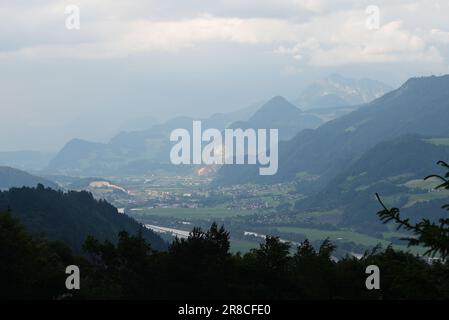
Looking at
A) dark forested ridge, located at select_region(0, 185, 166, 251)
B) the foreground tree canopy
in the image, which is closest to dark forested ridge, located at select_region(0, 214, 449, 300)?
the foreground tree canopy

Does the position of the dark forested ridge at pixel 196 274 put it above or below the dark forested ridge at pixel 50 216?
below

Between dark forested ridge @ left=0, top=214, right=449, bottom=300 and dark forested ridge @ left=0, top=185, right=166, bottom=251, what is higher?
dark forested ridge @ left=0, top=185, right=166, bottom=251

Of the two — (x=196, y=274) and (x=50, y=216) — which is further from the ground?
(x=50, y=216)

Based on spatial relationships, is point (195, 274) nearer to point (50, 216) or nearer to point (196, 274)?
point (196, 274)

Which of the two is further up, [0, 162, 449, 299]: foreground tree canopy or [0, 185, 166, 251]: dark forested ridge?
[0, 185, 166, 251]: dark forested ridge

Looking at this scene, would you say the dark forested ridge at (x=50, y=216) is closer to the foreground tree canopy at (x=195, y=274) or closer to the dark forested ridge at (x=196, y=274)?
the foreground tree canopy at (x=195, y=274)

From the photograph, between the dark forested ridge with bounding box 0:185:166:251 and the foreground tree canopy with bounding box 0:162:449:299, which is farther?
the dark forested ridge with bounding box 0:185:166:251

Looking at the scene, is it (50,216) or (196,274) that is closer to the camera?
(196,274)

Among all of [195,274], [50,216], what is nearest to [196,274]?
[195,274]

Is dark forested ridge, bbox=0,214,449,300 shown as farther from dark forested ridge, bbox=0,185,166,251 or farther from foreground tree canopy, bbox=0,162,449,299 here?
dark forested ridge, bbox=0,185,166,251

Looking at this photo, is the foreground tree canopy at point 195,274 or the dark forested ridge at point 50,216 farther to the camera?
the dark forested ridge at point 50,216

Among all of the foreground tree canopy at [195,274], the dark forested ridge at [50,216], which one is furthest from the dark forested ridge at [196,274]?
the dark forested ridge at [50,216]
